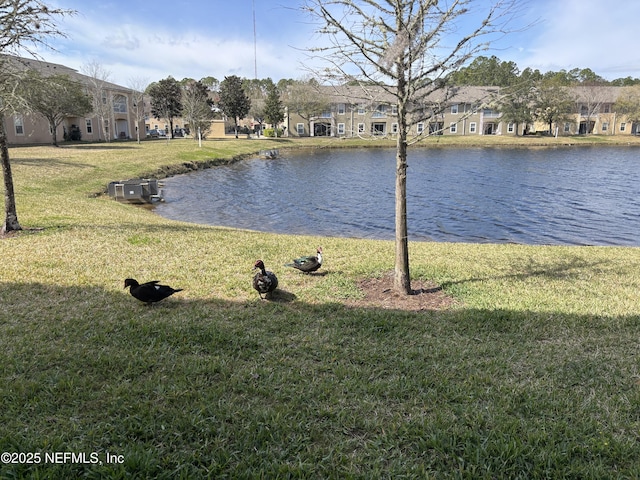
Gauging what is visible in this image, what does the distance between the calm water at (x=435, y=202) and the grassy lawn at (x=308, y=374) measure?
7.43 meters

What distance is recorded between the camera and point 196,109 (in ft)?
158

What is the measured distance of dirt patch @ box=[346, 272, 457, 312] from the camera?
210 inches

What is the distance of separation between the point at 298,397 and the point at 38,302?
11.8 feet

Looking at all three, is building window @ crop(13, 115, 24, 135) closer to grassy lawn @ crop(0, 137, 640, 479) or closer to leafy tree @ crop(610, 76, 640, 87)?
grassy lawn @ crop(0, 137, 640, 479)

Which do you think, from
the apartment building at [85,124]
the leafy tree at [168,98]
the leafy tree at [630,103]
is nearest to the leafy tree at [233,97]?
the leafy tree at [168,98]

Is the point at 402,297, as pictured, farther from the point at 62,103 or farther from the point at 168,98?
the point at 168,98

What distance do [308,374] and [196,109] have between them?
4948 centimetres

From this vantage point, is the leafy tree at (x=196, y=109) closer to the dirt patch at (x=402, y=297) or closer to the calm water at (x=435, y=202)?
the calm water at (x=435, y=202)

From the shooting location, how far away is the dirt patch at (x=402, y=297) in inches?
210

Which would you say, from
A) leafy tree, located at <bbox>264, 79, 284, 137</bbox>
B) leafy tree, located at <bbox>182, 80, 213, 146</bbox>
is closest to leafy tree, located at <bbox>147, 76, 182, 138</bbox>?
leafy tree, located at <bbox>182, 80, 213, 146</bbox>

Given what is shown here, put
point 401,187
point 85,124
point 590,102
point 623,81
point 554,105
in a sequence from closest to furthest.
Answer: point 401,187 → point 85,124 → point 554,105 → point 590,102 → point 623,81

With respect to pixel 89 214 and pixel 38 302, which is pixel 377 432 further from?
pixel 89 214

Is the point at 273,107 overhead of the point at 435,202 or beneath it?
overhead

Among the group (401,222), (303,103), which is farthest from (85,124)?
(401,222)
